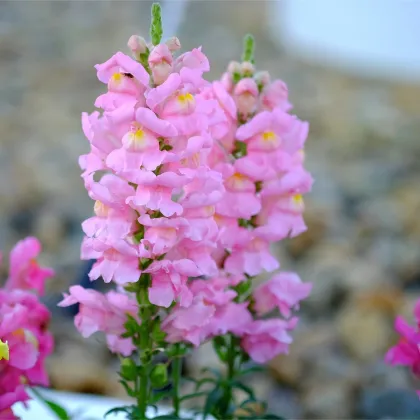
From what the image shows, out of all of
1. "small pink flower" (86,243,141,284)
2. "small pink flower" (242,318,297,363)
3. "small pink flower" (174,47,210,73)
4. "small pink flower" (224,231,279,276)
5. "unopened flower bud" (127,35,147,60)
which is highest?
"unopened flower bud" (127,35,147,60)

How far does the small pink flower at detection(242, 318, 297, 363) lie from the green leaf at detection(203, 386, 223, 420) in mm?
71

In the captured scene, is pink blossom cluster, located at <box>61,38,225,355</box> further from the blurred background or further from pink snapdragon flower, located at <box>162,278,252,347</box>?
the blurred background

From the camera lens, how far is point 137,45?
0.70 meters

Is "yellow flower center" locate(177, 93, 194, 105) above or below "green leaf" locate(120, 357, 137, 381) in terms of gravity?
above

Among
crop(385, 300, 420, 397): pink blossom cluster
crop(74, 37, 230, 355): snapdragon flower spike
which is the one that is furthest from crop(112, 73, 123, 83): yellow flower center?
crop(385, 300, 420, 397): pink blossom cluster

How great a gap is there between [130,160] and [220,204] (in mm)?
133

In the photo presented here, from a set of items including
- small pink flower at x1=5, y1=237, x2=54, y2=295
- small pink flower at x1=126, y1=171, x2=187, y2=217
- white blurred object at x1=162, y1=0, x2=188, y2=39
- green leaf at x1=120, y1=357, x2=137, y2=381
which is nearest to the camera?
small pink flower at x1=126, y1=171, x2=187, y2=217

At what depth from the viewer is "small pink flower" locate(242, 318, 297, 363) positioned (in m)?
0.82

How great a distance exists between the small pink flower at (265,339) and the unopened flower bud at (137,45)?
275 millimetres

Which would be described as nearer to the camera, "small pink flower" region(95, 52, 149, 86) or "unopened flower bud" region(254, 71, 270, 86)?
"small pink flower" region(95, 52, 149, 86)

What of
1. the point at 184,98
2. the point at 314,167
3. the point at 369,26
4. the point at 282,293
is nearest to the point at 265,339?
the point at 282,293

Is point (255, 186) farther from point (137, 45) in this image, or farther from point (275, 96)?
point (137, 45)

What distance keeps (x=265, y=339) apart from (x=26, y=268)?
0.80ft

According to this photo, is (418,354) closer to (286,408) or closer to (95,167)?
(95,167)
